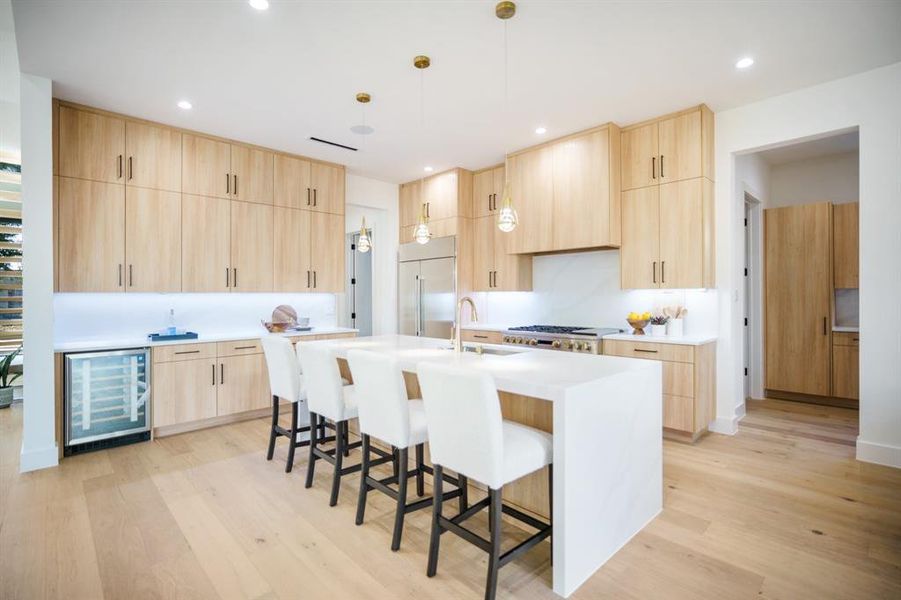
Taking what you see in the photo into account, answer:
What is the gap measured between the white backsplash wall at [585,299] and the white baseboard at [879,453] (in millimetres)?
1311

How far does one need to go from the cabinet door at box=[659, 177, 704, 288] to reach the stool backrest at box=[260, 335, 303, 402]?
3.27m

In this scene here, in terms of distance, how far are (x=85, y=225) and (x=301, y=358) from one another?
247 cm

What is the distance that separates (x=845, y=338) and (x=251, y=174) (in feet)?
22.0

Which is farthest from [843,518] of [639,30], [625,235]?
[639,30]

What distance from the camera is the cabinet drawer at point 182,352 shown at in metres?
3.88

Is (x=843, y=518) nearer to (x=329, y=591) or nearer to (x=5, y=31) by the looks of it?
(x=329, y=591)

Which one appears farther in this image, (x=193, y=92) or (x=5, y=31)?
(x=193, y=92)

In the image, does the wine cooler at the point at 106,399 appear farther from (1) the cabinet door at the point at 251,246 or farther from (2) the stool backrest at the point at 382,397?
(2) the stool backrest at the point at 382,397

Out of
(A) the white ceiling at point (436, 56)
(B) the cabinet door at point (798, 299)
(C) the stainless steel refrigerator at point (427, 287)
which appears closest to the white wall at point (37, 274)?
(A) the white ceiling at point (436, 56)

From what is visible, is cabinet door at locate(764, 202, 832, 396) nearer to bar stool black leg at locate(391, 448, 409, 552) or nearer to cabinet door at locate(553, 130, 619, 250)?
cabinet door at locate(553, 130, 619, 250)

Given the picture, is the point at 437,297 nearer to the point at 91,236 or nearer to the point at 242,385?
the point at 242,385

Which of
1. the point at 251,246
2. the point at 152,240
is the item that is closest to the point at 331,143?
the point at 251,246

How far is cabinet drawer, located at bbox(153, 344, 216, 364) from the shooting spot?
12.7ft

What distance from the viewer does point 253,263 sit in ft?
15.7
